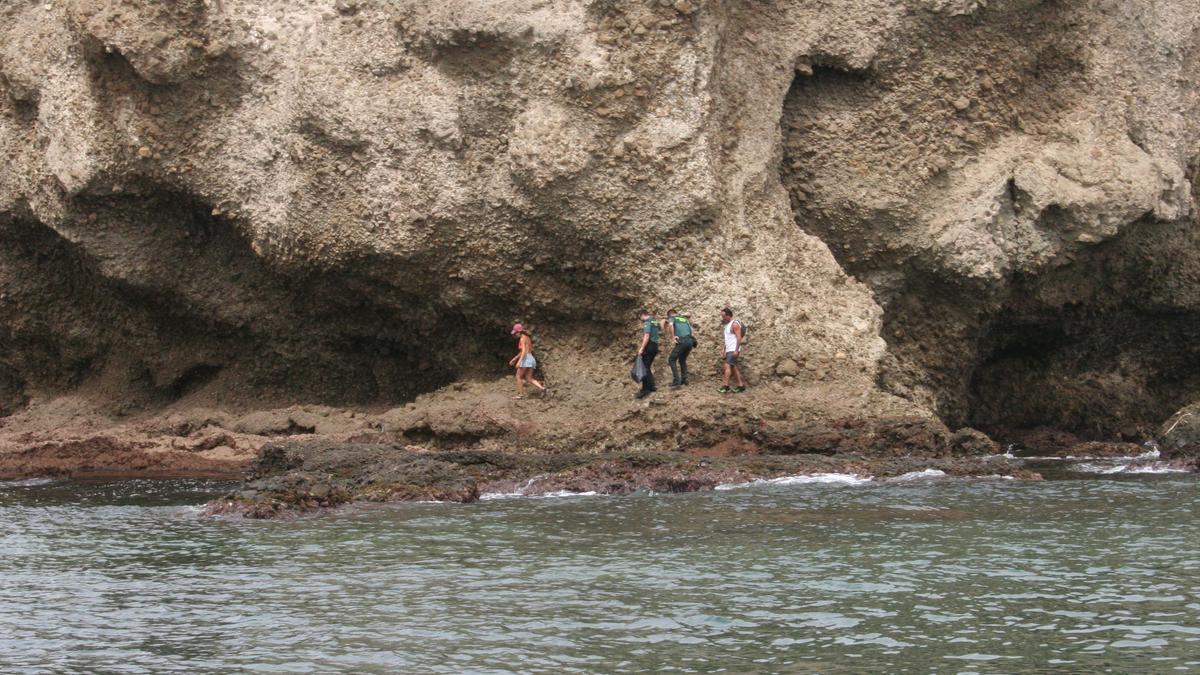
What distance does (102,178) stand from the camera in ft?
75.8

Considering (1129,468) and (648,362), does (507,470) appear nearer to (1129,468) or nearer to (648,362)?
(648,362)

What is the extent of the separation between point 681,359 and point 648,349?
1.60ft

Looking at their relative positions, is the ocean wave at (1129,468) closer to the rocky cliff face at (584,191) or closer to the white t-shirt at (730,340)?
the rocky cliff face at (584,191)

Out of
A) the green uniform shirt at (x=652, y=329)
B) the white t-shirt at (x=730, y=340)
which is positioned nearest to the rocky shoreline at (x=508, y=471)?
the white t-shirt at (x=730, y=340)

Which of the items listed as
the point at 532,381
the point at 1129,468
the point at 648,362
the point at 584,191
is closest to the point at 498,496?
the point at 648,362

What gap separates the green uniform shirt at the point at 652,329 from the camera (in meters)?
21.5

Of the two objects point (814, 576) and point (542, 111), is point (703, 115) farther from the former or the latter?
point (814, 576)

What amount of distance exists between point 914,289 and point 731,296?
4274 millimetres

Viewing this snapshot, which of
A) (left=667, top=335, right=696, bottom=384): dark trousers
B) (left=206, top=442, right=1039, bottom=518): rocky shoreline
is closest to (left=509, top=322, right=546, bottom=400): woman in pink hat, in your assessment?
(left=667, top=335, right=696, bottom=384): dark trousers

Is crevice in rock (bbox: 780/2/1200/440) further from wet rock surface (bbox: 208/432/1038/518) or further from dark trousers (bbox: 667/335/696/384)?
wet rock surface (bbox: 208/432/1038/518)

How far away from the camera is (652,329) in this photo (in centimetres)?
2150

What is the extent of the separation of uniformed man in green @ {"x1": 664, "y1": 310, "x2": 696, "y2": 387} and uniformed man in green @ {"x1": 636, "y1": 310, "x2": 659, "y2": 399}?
25cm

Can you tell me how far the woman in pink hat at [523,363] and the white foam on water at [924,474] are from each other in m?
5.78

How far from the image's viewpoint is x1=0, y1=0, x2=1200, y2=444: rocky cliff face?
22.2 meters
